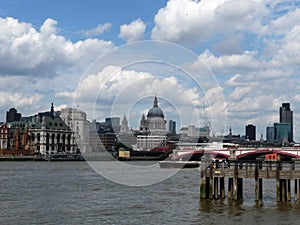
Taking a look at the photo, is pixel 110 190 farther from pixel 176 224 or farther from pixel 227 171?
pixel 176 224

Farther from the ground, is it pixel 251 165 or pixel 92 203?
pixel 251 165

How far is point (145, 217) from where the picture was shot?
34656mm

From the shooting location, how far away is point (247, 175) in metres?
38.8

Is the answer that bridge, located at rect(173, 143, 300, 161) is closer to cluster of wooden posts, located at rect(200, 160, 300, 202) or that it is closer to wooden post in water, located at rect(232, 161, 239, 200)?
cluster of wooden posts, located at rect(200, 160, 300, 202)

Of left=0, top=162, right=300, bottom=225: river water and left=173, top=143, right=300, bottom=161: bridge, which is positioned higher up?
left=173, top=143, right=300, bottom=161: bridge

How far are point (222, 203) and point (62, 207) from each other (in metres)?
12.3

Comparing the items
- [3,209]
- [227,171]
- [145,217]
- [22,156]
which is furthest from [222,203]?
[22,156]

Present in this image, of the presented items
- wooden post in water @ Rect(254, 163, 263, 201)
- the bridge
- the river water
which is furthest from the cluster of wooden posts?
the bridge

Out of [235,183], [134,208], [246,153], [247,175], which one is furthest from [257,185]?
[246,153]

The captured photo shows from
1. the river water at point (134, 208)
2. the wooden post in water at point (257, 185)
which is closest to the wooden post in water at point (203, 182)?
the river water at point (134, 208)

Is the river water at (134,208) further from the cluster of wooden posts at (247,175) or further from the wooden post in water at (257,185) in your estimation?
the cluster of wooden posts at (247,175)

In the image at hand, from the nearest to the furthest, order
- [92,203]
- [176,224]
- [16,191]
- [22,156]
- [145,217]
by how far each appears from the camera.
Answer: [176,224]
[145,217]
[92,203]
[16,191]
[22,156]

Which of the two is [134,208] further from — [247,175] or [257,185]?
[257,185]

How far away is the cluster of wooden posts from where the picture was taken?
37.9 metres
